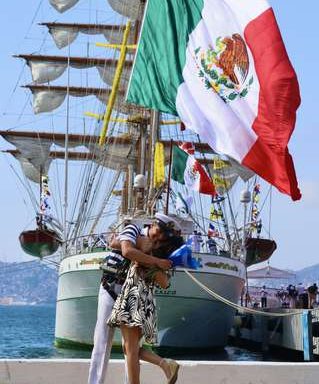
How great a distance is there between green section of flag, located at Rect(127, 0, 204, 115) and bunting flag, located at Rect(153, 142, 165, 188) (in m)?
14.0

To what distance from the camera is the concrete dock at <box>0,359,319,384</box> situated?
7875 millimetres

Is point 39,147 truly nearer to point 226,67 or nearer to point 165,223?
point 226,67

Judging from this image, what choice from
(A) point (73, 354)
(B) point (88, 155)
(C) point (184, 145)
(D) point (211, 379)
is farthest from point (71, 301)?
(D) point (211, 379)

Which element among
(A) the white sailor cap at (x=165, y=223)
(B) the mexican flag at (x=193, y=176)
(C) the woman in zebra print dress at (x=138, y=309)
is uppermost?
(B) the mexican flag at (x=193, y=176)

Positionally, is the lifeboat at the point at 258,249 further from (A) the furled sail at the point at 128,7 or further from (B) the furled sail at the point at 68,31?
(B) the furled sail at the point at 68,31

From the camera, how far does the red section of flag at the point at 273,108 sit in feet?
31.1

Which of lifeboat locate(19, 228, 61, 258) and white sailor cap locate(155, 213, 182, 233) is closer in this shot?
white sailor cap locate(155, 213, 182, 233)

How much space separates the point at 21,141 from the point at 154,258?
128ft

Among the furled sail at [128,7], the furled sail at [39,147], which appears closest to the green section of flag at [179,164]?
the furled sail at [128,7]

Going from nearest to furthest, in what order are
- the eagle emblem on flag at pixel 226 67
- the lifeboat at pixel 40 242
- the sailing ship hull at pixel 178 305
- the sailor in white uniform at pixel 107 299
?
the sailor in white uniform at pixel 107 299
the eagle emblem on flag at pixel 226 67
the sailing ship hull at pixel 178 305
the lifeboat at pixel 40 242

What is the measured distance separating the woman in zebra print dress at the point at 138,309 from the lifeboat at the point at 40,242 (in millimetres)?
30143

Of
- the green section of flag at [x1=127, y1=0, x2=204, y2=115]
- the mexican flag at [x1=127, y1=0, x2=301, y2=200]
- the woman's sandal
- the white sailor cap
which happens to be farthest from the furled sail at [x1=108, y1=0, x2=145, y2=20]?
the woman's sandal

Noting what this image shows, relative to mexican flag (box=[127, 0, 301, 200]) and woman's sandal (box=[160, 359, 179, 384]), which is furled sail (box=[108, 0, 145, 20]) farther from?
woman's sandal (box=[160, 359, 179, 384])

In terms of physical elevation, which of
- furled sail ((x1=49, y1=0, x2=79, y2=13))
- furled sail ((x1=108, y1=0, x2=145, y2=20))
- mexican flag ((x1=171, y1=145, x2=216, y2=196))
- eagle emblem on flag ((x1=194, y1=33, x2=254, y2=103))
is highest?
furled sail ((x1=49, y1=0, x2=79, y2=13))
